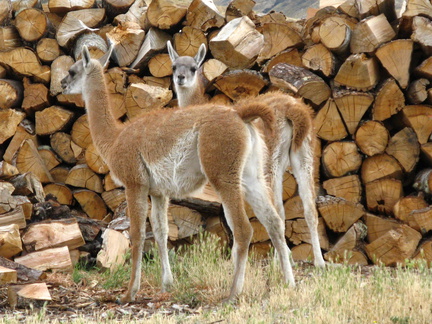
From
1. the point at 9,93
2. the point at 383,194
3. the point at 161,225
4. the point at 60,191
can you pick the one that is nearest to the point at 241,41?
the point at 383,194

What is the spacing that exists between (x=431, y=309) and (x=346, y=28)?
463cm

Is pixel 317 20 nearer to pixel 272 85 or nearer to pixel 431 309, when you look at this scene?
pixel 272 85

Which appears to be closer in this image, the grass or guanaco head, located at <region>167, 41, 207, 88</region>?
the grass

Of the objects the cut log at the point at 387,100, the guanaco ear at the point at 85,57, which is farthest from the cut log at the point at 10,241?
the cut log at the point at 387,100

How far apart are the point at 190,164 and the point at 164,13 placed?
4077 millimetres

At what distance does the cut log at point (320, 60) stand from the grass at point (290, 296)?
290 cm

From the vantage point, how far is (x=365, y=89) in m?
8.27

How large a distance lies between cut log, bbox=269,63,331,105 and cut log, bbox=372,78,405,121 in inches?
25.8

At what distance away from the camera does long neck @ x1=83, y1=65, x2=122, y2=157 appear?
6.48 m

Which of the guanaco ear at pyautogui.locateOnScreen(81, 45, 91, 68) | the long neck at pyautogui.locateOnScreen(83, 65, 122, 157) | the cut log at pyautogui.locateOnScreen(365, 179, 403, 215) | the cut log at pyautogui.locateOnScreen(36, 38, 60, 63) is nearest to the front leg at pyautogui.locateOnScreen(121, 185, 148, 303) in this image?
the long neck at pyautogui.locateOnScreen(83, 65, 122, 157)

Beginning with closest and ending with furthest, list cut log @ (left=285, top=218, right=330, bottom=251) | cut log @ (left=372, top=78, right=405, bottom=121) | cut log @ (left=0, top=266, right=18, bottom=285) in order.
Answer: cut log @ (left=0, top=266, right=18, bottom=285), cut log @ (left=372, top=78, right=405, bottom=121), cut log @ (left=285, top=218, right=330, bottom=251)

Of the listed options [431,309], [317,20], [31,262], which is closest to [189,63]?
[317,20]

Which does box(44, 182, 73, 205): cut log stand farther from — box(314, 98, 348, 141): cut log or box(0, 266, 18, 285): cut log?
box(314, 98, 348, 141): cut log

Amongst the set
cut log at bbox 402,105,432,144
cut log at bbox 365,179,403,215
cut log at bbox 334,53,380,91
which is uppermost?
cut log at bbox 334,53,380,91
